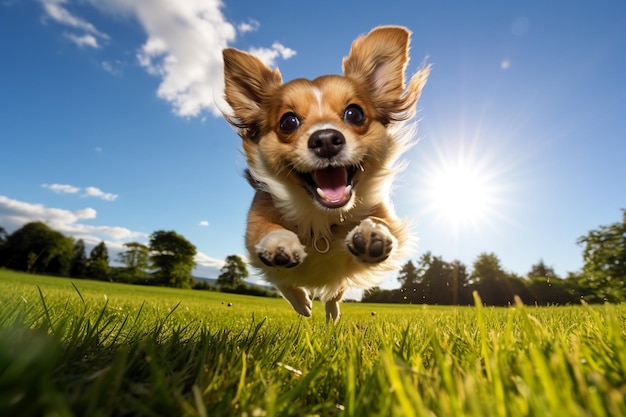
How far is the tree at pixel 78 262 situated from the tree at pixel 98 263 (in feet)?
2.41

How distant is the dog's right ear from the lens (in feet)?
16.1

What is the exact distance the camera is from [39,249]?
231ft

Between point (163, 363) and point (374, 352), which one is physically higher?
point (374, 352)

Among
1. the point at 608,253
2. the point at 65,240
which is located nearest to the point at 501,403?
the point at 608,253

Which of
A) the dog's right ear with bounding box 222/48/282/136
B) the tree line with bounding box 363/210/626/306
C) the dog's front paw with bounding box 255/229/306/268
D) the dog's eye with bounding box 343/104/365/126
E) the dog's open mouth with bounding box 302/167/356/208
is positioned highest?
the tree line with bounding box 363/210/626/306

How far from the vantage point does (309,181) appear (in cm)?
407

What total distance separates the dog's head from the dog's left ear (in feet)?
0.03

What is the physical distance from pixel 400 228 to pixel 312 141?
1378 millimetres

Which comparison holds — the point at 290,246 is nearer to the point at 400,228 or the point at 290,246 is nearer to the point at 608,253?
the point at 400,228

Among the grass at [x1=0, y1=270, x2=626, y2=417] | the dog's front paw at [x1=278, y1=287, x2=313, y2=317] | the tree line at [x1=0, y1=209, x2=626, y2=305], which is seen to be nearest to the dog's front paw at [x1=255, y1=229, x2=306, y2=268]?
the grass at [x1=0, y1=270, x2=626, y2=417]

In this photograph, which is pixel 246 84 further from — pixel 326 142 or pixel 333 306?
pixel 333 306

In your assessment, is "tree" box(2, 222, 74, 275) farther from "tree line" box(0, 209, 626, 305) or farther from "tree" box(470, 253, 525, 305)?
"tree" box(470, 253, 525, 305)

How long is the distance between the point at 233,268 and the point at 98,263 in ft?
78.4

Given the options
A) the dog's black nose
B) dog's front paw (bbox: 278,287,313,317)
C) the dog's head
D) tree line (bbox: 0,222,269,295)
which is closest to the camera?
the dog's black nose
